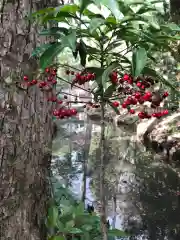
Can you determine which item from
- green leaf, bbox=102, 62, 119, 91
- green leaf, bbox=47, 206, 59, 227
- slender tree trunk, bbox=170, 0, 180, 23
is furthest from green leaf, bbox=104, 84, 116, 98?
slender tree trunk, bbox=170, 0, 180, 23

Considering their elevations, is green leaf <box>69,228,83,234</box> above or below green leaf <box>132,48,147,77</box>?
below

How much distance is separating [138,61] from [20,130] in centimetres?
98

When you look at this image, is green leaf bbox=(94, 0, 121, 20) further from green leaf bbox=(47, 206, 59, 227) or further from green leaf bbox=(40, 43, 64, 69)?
green leaf bbox=(47, 206, 59, 227)

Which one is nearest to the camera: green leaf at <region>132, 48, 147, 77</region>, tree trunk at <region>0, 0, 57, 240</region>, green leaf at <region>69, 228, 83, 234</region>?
green leaf at <region>132, 48, 147, 77</region>

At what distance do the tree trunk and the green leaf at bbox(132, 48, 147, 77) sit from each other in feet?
2.71

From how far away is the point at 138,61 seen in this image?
1082mm

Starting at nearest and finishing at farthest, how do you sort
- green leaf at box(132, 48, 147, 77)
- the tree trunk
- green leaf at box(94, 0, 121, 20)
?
green leaf at box(94, 0, 121, 20) → green leaf at box(132, 48, 147, 77) → the tree trunk

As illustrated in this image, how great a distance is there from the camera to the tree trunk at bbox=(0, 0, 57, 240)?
176 centimetres

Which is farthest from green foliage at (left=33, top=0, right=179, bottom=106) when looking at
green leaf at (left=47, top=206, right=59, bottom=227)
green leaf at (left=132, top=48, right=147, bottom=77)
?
green leaf at (left=47, top=206, right=59, bottom=227)

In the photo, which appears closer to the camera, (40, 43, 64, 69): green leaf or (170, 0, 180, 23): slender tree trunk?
(40, 43, 64, 69): green leaf

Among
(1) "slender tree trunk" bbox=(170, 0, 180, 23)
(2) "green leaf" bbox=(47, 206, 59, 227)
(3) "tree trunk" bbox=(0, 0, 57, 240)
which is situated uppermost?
(1) "slender tree trunk" bbox=(170, 0, 180, 23)

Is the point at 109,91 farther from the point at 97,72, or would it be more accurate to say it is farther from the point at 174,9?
the point at 174,9

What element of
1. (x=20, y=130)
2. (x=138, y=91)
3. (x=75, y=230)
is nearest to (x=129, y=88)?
(x=138, y=91)

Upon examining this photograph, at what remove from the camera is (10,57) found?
1766 mm
